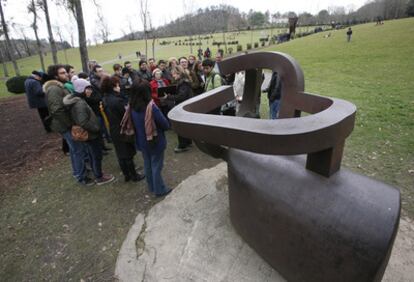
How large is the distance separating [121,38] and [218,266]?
107 meters

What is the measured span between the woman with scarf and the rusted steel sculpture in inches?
34.7

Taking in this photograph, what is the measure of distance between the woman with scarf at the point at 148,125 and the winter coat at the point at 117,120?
1.45ft

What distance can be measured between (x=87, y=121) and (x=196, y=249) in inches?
102

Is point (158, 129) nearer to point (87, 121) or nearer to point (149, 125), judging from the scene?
point (149, 125)

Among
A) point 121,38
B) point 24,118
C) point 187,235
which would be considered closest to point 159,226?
point 187,235

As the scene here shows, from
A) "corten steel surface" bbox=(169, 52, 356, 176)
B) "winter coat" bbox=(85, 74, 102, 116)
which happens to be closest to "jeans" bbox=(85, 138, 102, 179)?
"winter coat" bbox=(85, 74, 102, 116)

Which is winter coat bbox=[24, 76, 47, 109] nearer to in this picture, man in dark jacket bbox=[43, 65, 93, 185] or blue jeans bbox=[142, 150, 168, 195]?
man in dark jacket bbox=[43, 65, 93, 185]

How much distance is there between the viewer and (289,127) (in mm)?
1691

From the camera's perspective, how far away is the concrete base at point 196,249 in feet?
8.34

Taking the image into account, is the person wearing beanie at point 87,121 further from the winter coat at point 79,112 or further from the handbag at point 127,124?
the handbag at point 127,124

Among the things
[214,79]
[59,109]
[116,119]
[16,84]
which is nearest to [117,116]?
[116,119]

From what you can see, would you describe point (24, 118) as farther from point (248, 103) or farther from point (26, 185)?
point (248, 103)

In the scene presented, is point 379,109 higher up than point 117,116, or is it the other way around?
point 117,116

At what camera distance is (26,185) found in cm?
462
